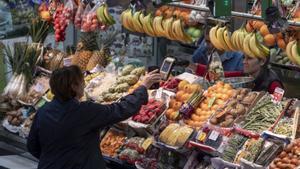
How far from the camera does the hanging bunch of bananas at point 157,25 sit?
6.38 m

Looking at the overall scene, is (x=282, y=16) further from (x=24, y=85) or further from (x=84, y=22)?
(x=24, y=85)

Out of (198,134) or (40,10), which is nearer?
(198,134)

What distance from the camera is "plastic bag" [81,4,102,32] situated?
24.0 feet

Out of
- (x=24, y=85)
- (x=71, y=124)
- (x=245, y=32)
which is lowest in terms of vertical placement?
(x=24, y=85)

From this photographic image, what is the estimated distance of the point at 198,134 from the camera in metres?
5.64

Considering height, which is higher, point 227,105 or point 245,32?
point 245,32

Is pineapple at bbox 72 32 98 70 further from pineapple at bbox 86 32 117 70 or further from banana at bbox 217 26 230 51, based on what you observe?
banana at bbox 217 26 230 51

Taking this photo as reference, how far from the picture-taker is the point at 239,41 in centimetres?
585

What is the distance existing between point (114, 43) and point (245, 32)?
9.23 ft

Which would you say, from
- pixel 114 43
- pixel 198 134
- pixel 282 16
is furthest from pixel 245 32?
pixel 114 43

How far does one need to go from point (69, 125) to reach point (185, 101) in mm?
1474

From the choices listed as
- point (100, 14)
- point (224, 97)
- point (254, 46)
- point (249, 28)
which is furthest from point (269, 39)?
point (100, 14)

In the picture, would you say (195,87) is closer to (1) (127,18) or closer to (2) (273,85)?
(2) (273,85)

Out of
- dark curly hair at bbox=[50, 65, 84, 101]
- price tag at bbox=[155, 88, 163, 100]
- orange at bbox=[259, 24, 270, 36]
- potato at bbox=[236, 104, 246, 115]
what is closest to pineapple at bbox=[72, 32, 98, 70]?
price tag at bbox=[155, 88, 163, 100]
